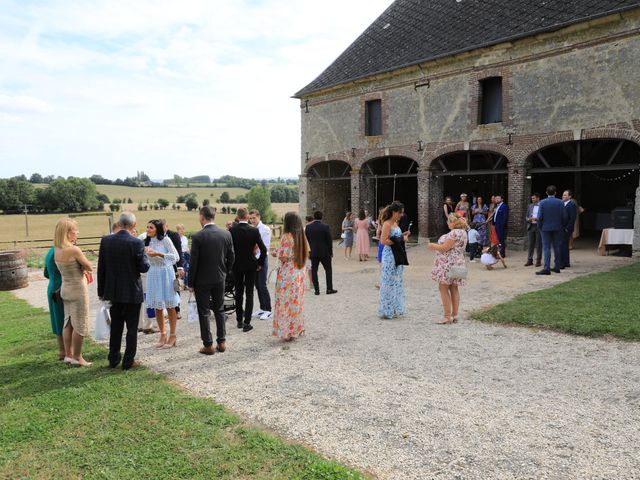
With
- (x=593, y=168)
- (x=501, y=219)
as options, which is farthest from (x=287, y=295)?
(x=593, y=168)

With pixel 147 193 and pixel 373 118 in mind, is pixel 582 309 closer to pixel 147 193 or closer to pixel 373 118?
pixel 373 118

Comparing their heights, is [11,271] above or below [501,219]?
below

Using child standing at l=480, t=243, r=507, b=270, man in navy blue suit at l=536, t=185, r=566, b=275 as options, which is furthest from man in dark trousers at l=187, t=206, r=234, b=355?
child standing at l=480, t=243, r=507, b=270

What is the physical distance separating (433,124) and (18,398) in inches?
631

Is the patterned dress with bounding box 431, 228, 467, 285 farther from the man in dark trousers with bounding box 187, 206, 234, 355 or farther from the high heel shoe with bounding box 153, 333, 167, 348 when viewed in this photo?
the high heel shoe with bounding box 153, 333, 167, 348

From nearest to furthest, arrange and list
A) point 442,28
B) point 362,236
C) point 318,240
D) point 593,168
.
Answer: point 318,240 < point 593,168 < point 362,236 < point 442,28

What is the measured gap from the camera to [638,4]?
12633mm

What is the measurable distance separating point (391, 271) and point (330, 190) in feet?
54.5

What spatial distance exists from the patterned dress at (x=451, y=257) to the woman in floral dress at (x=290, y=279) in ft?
6.64

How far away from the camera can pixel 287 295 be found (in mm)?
6793

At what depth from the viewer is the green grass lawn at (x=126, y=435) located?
350cm

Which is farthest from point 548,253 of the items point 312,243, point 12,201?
point 12,201

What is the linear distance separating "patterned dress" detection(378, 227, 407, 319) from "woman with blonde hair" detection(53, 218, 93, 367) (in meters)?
4.24

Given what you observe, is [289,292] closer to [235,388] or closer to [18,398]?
A: [235,388]
